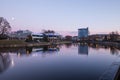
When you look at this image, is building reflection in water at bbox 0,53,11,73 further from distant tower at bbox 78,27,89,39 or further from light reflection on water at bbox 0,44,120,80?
distant tower at bbox 78,27,89,39

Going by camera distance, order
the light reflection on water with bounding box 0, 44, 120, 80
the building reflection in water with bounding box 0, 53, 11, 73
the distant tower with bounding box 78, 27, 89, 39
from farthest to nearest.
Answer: the distant tower with bounding box 78, 27, 89, 39 < the building reflection in water with bounding box 0, 53, 11, 73 < the light reflection on water with bounding box 0, 44, 120, 80

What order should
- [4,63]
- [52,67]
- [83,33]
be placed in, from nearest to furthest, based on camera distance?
[52,67] → [4,63] → [83,33]

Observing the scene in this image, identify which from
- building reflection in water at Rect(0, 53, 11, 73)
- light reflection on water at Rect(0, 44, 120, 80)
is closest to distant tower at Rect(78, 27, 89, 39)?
light reflection on water at Rect(0, 44, 120, 80)

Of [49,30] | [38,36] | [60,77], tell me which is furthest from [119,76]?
[49,30]

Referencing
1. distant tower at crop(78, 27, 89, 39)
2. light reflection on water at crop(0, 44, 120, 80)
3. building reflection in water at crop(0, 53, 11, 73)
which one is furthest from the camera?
distant tower at crop(78, 27, 89, 39)

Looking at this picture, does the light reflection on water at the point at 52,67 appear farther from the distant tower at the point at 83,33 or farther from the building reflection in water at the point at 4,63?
the distant tower at the point at 83,33

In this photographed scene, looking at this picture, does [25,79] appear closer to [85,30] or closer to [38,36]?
[38,36]

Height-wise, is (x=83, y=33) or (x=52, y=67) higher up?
(x=83, y=33)

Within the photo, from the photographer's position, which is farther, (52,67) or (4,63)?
(4,63)

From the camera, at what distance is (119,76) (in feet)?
44.8

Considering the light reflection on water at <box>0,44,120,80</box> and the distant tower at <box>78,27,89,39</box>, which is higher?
the distant tower at <box>78,27,89,39</box>

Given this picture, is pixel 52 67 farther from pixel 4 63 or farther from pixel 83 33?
pixel 83 33

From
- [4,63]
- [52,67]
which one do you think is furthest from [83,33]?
[52,67]

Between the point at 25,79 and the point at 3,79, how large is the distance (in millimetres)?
1886
